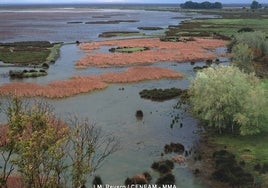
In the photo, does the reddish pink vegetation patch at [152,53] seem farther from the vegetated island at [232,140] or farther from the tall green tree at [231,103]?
the tall green tree at [231,103]

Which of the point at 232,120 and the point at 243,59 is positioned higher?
the point at 243,59

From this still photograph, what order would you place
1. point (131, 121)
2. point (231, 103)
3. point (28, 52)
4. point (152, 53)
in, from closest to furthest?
point (231, 103) → point (131, 121) → point (152, 53) → point (28, 52)

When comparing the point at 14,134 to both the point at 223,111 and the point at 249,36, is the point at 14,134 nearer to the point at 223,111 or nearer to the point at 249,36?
the point at 223,111

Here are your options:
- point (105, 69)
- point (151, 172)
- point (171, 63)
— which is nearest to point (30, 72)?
point (105, 69)

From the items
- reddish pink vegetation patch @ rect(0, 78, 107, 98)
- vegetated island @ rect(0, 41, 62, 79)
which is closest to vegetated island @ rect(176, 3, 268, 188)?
reddish pink vegetation patch @ rect(0, 78, 107, 98)

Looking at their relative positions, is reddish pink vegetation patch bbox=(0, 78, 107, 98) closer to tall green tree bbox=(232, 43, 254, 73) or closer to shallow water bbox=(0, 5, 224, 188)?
shallow water bbox=(0, 5, 224, 188)

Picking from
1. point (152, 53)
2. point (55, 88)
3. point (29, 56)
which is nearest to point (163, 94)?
point (55, 88)

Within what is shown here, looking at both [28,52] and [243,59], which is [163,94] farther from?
[28,52]
